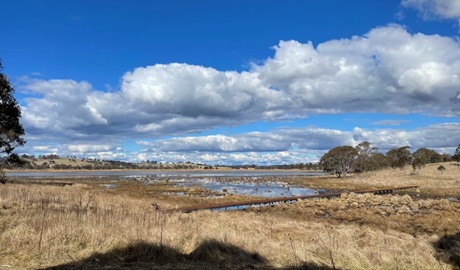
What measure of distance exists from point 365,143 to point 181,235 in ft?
464

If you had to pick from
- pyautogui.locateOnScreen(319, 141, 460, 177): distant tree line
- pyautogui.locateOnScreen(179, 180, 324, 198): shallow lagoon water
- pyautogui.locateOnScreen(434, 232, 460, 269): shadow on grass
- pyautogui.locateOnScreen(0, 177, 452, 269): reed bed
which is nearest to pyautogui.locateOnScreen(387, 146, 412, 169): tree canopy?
pyautogui.locateOnScreen(319, 141, 460, 177): distant tree line

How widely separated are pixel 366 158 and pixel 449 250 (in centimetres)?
13162

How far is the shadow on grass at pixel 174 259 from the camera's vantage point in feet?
29.4

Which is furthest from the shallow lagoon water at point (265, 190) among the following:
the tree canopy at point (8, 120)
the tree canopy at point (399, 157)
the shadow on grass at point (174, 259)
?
the tree canopy at point (399, 157)

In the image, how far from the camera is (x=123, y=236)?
11.1 m

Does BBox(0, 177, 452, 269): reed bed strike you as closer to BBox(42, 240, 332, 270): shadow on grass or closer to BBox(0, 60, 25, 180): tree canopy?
BBox(42, 240, 332, 270): shadow on grass

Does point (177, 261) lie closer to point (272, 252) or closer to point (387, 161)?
point (272, 252)

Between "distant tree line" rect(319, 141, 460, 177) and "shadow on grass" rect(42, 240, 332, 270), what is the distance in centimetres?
11608

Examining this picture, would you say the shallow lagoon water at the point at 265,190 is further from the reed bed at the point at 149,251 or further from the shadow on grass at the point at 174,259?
the shadow on grass at the point at 174,259

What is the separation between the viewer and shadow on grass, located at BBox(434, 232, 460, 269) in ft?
38.3

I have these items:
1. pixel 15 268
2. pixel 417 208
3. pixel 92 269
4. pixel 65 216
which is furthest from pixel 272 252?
pixel 417 208

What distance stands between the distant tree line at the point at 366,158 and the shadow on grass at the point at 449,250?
107 meters

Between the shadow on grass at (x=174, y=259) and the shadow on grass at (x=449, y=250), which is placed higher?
the shadow on grass at (x=174, y=259)

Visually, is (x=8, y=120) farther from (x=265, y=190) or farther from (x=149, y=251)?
(x=265, y=190)
